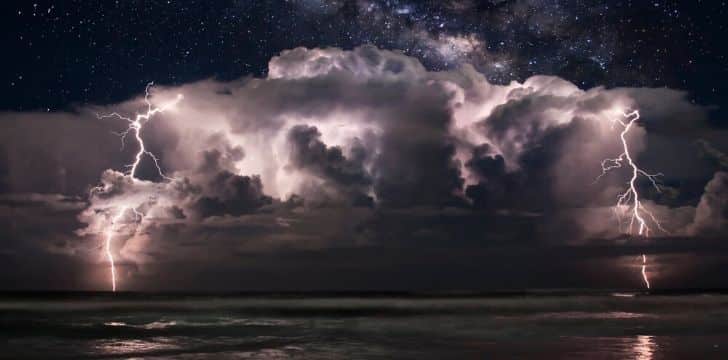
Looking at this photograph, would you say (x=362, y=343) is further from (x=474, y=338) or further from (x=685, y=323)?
(x=685, y=323)

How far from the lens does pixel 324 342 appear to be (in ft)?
78.1

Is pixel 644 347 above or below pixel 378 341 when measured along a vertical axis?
below

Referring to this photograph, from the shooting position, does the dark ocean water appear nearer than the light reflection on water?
No

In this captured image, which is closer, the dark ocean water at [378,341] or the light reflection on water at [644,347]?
the light reflection on water at [644,347]

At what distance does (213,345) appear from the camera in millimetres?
22797

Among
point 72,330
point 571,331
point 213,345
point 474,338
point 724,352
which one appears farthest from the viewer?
point 72,330

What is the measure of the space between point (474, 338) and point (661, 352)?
6685 mm

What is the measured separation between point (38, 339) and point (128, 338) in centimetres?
303

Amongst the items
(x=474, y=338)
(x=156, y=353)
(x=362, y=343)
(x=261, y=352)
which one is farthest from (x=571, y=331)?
(x=156, y=353)

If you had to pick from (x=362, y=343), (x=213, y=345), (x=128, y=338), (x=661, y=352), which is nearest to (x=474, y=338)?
(x=362, y=343)

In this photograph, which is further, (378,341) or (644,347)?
(378,341)

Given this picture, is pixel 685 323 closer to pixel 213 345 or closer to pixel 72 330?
pixel 213 345

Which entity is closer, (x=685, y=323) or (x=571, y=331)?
(x=571, y=331)

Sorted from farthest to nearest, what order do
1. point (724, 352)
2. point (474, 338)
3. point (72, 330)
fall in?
point (72, 330) < point (474, 338) < point (724, 352)
